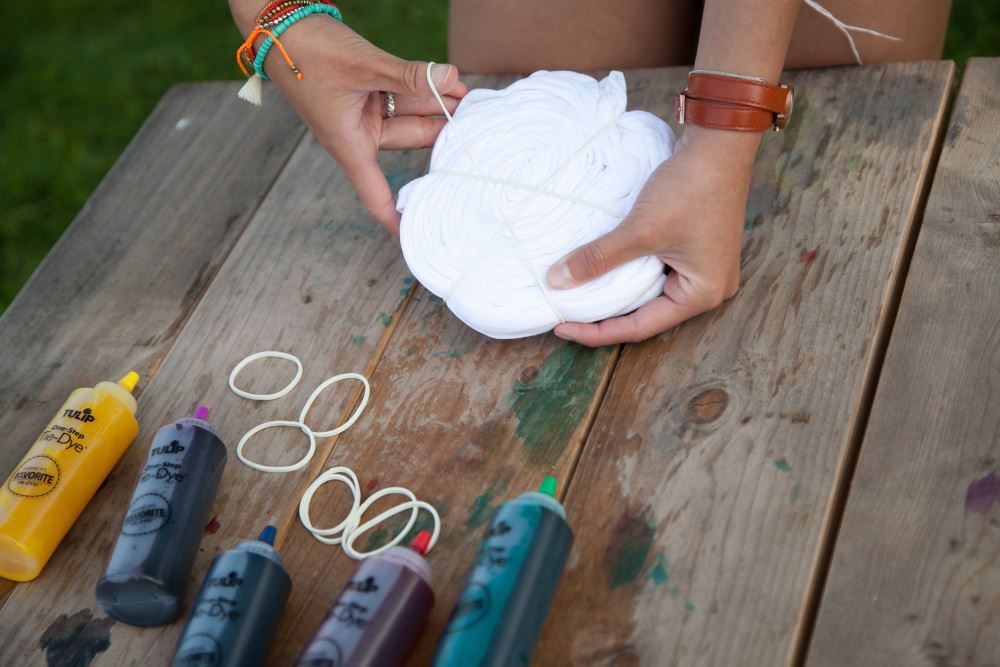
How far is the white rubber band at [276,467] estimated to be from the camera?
113 centimetres

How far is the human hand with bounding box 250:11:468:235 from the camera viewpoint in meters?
1.24

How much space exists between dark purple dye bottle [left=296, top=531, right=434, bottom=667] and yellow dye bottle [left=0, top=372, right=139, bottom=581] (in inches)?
16.3

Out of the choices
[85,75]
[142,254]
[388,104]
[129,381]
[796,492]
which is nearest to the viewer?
[796,492]

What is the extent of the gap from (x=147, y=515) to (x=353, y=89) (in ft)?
2.12

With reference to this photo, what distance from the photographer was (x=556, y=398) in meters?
1.14

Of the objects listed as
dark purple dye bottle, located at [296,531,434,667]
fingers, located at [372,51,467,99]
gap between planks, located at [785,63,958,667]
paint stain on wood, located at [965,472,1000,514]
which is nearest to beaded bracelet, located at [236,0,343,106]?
fingers, located at [372,51,467,99]

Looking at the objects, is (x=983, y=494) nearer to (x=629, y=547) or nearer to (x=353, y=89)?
(x=629, y=547)

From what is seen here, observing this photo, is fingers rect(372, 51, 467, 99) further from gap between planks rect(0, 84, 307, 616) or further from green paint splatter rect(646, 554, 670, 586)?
green paint splatter rect(646, 554, 670, 586)

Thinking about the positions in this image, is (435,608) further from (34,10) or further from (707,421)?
(34,10)

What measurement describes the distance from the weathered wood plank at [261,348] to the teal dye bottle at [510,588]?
0.31 metres

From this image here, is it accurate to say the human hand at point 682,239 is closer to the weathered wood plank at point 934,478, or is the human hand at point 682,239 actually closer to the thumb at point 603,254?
the thumb at point 603,254

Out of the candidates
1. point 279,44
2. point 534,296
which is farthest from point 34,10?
point 534,296

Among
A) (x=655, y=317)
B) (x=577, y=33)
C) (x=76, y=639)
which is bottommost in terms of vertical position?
(x=76, y=639)

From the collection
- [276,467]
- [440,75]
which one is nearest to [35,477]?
[276,467]
